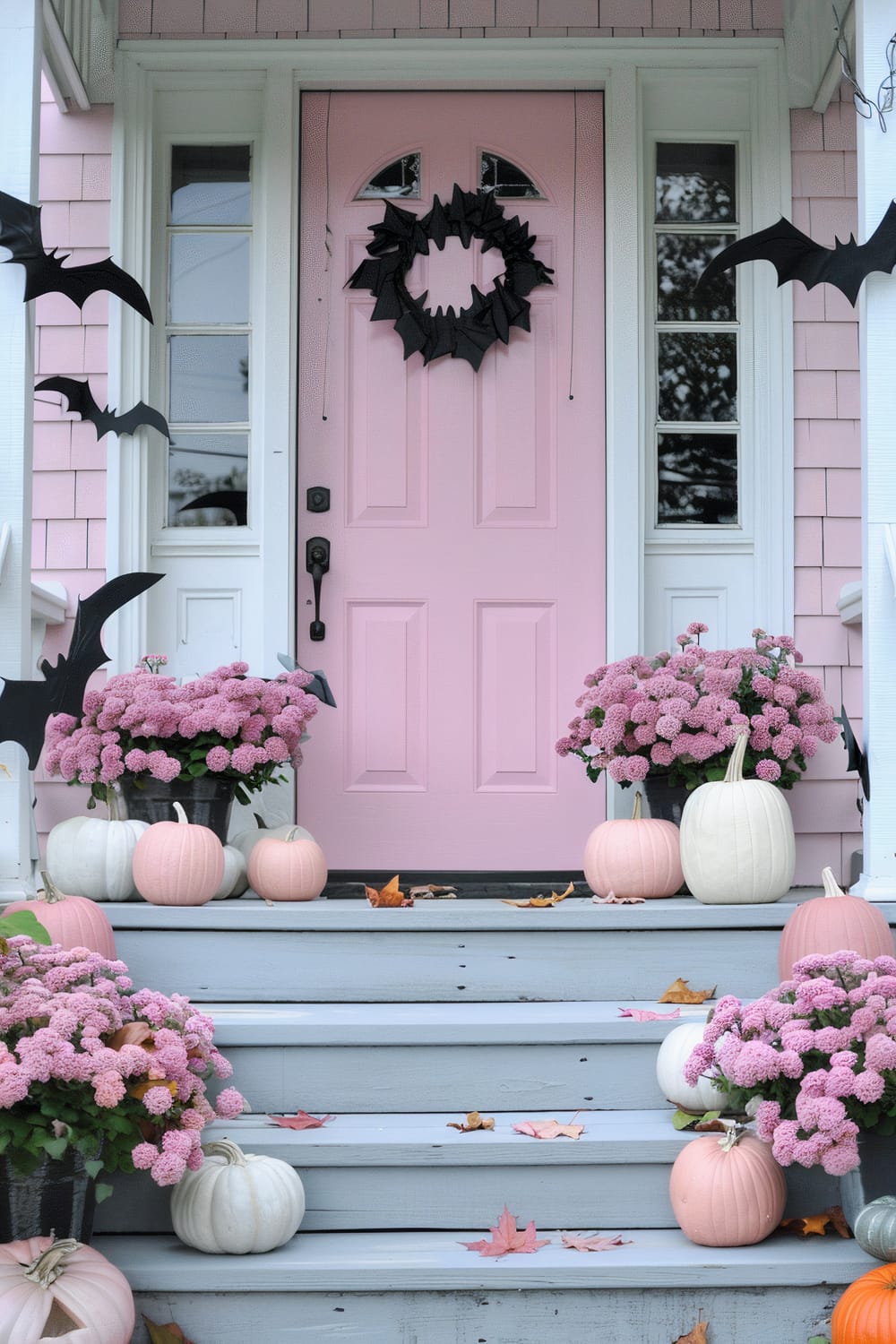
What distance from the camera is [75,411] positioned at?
4.19 metres

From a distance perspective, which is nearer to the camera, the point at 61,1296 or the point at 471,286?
the point at 61,1296

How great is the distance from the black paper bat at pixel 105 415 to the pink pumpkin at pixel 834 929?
91.3 inches

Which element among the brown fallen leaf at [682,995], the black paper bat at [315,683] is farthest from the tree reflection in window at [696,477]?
the brown fallen leaf at [682,995]

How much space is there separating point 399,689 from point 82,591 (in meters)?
1.00

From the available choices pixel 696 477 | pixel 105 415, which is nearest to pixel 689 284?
pixel 696 477

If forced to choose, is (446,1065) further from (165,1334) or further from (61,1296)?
(61,1296)

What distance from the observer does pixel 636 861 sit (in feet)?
11.4

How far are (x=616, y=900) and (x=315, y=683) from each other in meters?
1.06

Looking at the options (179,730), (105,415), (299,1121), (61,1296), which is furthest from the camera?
(105,415)

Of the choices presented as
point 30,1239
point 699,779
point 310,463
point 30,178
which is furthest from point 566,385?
point 30,1239

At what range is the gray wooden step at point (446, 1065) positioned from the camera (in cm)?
290

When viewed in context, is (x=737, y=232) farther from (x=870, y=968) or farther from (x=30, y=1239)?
(x=30, y=1239)

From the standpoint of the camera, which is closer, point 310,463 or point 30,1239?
point 30,1239

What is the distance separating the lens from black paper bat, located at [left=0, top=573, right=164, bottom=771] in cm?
321
